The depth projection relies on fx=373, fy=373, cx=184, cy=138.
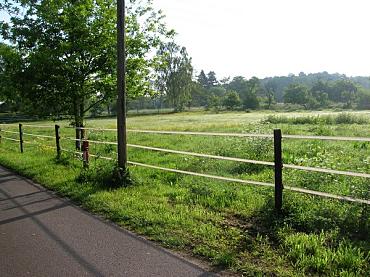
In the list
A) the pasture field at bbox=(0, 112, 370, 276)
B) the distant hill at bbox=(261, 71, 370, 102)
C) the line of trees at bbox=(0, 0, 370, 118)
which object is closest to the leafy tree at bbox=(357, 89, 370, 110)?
the distant hill at bbox=(261, 71, 370, 102)

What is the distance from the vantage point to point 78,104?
1366 centimetres

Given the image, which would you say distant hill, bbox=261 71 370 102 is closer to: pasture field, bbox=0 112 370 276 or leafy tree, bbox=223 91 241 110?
leafy tree, bbox=223 91 241 110

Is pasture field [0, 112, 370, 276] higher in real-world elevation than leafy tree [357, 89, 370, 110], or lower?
lower

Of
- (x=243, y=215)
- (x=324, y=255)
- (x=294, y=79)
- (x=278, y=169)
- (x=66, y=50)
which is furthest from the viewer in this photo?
(x=294, y=79)

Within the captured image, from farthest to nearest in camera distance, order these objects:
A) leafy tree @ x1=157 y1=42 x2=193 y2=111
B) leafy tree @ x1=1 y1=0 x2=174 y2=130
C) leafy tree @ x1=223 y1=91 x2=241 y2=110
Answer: leafy tree @ x1=223 y1=91 x2=241 y2=110 → leafy tree @ x1=157 y1=42 x2=193 y2=111 → leafy tree @ x1=1 y1=0 x2=174 y2=130

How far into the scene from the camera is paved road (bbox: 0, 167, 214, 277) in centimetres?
428

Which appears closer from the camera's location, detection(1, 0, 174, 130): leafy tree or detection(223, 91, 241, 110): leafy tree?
detection(1, 0, 174, 130): leafy tree

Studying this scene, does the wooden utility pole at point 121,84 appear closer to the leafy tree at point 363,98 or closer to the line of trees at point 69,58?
the line of trees at point 69,58

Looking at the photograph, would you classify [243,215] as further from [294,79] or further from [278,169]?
[294,79]

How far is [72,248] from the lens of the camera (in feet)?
16.4

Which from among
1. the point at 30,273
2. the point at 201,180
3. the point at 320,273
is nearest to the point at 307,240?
the point at 320,273

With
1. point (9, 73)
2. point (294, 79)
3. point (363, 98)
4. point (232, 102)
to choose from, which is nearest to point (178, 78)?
point (232, 102)

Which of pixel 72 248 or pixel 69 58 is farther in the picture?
pixel 69 58

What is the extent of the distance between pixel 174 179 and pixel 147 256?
4.74m
